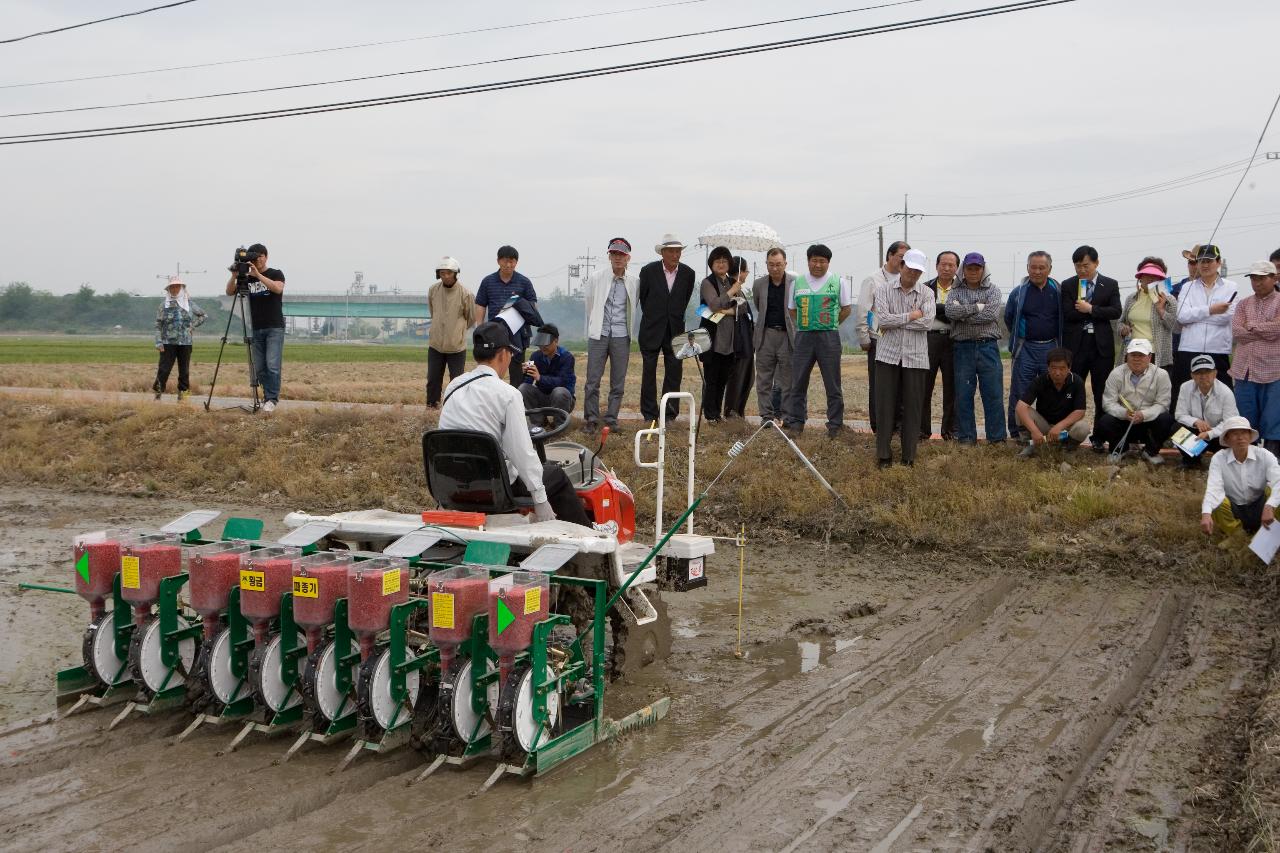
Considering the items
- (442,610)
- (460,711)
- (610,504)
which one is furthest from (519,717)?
(610,504)

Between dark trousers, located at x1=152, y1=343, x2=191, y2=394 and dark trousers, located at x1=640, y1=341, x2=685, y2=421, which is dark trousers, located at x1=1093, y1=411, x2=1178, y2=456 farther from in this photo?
dark trousers, located at x1=152, y1=343, x2=191, y2=394

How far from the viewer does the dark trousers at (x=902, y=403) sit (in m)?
10.8

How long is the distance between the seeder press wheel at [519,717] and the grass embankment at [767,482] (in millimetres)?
5171

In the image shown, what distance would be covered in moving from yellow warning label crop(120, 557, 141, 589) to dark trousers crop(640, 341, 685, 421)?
22.4 feet

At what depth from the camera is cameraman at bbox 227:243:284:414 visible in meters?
13.5

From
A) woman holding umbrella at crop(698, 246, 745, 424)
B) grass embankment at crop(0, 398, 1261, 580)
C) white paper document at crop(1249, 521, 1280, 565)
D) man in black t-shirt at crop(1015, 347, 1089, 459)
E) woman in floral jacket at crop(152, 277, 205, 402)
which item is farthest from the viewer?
woman in floral jacket at crop(152, 277, 205, 402)

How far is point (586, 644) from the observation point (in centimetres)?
636

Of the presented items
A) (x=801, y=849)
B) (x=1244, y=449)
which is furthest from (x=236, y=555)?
(x=1244, y=449)

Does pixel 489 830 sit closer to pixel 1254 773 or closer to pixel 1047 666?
pixel 1254 773

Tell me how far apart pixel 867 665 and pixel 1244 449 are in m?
3.80

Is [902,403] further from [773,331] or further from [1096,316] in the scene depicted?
[1096,316]

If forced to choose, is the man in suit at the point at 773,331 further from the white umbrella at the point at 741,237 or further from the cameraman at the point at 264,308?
the cameraman at the point at 264,308

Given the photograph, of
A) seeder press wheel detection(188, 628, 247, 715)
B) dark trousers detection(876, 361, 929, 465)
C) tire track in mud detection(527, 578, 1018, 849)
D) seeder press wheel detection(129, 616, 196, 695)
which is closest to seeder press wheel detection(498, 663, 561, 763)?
tire track in mud detection(527, 578, 1018, 849)

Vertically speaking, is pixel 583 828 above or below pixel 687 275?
below
